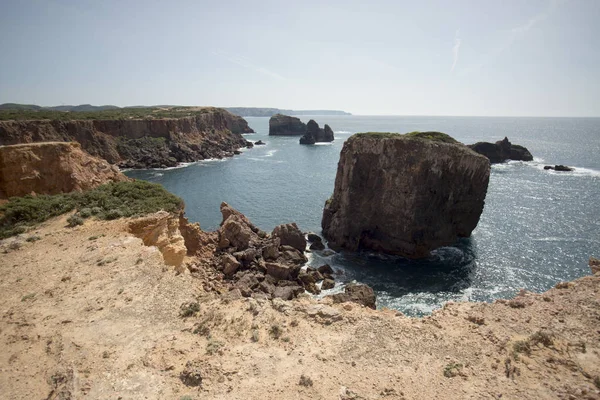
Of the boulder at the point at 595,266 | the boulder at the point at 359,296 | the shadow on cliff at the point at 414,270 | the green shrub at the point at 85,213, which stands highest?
the green shrub at the point at 85,213

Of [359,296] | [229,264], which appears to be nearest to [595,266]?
[359,296]

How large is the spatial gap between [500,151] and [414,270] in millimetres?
80224

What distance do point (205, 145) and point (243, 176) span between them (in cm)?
3995

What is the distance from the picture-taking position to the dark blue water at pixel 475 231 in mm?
33062

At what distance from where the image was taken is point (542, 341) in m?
12.1

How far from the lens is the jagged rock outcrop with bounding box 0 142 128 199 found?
26141mm

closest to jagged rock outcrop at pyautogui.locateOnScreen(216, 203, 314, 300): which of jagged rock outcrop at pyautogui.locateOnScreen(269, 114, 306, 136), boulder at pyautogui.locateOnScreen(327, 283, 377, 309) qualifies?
boulder at pyautogui.locateOnScreen(327, 283, 377, 309)

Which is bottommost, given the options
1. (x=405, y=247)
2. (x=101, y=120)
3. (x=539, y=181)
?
(x=405, y=247)

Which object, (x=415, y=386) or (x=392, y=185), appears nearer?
(x=415, y=386)

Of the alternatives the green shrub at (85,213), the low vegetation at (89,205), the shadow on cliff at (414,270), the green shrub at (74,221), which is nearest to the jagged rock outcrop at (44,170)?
the low vegetation at (89,205)

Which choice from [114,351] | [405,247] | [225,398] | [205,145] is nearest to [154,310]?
[114,351]

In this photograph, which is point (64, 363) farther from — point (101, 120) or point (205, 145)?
point (205, 145)

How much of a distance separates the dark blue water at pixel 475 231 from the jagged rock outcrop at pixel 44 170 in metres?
17.4

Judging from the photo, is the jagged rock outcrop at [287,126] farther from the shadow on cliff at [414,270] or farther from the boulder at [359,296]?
the boulder at [359,296]
